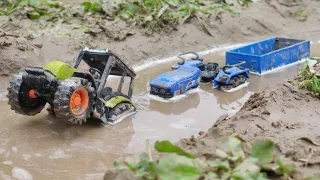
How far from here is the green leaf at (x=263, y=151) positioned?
2.77m

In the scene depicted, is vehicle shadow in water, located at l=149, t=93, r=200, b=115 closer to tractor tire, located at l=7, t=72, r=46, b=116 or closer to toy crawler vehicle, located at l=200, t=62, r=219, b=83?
toy crawler vehicle, located at l=200, t=62, r=219, b=83

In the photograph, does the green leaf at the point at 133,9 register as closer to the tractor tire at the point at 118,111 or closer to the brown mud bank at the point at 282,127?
the tractor tire at the point at 118,111

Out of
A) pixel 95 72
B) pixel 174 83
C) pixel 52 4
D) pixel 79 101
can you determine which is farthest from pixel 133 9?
pixel 79 101

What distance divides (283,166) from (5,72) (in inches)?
253

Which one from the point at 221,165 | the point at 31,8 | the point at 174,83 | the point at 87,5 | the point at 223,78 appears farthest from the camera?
the point at 87,5

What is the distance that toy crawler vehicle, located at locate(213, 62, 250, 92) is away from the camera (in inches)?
313

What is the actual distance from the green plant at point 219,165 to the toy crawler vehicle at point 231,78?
199 inches

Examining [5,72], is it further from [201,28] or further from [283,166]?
[283,166]

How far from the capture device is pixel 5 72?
7.96 m

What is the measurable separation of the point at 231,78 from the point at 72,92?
11.6 feet

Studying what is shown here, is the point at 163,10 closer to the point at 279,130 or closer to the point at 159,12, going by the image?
the point at 159,12

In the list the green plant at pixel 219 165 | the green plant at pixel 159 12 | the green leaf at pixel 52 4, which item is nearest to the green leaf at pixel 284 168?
the green plant at pixel 219 165

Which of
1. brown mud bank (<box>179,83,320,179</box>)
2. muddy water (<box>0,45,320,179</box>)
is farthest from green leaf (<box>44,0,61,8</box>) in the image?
brown mud bank (<box>179,83,320,179</box>)

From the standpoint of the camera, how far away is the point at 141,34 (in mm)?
10219
